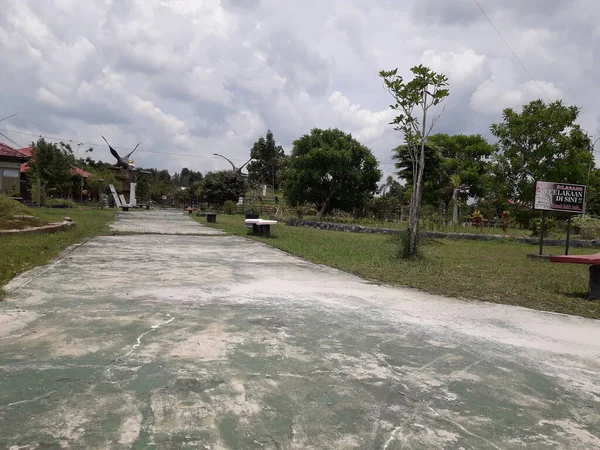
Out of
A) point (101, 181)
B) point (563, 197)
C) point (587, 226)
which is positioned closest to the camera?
point (563, 197)

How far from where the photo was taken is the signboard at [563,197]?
12.4m

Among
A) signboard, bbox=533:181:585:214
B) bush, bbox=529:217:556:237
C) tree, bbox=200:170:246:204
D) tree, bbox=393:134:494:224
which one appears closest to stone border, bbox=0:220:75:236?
signboard, bbox=533:181:585:214

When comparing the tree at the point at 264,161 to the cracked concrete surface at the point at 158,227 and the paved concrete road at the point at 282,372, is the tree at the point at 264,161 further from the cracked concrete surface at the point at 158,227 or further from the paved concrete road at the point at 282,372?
the paved concrete road at the point at 282,372

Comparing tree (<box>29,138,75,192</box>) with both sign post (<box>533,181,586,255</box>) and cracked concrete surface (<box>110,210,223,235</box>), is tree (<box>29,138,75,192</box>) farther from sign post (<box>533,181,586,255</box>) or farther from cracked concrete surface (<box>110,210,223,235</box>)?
sign post (<box>533,181,586,255</box>)

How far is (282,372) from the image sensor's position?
3.15m

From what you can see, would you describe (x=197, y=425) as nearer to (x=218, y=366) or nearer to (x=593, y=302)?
(x=218, y=366)

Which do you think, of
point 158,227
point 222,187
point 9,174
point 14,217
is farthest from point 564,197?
point 222,187

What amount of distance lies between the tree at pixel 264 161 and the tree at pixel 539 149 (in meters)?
47.3

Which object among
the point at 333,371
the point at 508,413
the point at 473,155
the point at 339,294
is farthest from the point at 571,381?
the point at 473,155

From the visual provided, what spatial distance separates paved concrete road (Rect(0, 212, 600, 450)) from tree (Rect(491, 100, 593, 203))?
17.3 metres

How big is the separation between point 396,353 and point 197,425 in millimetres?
1869

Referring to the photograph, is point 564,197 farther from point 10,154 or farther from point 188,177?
point 188,177

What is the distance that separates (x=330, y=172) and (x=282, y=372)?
97.2 ft

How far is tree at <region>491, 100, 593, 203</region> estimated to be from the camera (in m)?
20.3
